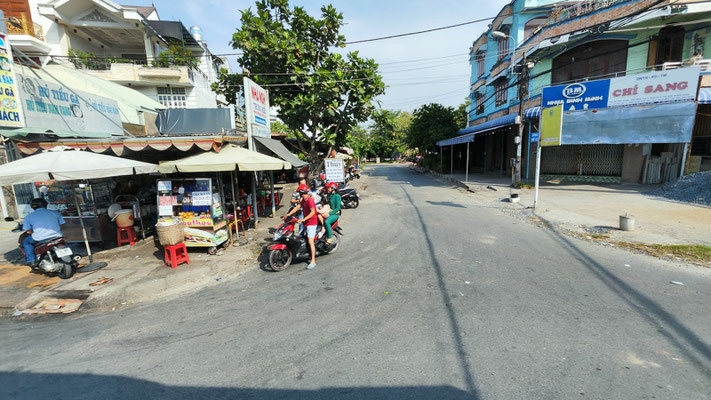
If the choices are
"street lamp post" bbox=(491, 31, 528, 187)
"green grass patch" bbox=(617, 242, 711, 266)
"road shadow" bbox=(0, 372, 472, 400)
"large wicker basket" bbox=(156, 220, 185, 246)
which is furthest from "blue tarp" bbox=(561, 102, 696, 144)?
"large wicker basket" bbox=(156, 220, 185, 246)

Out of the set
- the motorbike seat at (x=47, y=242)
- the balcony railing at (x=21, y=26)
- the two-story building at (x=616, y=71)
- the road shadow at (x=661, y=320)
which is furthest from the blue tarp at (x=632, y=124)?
the balcony railing at (x=21, y=26)

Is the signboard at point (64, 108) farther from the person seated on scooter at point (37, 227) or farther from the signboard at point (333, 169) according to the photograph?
the signboard at point (333, 169)

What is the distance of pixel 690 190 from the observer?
452 inches

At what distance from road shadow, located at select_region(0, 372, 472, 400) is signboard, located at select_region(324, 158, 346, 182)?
1236 centimetres

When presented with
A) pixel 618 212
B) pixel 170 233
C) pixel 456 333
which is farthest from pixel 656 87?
pixel 170 233

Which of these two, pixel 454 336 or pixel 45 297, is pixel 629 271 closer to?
pixel 454 336

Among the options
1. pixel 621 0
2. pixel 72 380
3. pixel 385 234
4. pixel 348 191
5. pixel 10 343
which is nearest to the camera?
pixel 72 380

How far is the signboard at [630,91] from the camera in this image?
43.5 ft

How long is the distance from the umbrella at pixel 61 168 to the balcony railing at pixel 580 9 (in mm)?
22958

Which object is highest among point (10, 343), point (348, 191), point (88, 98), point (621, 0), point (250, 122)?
point (621, 0)

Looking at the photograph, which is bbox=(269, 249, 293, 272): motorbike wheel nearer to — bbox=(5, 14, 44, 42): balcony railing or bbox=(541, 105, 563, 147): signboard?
bbox=(541, 105, 563, 147): signboard

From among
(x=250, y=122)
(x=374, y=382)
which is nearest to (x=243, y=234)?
(x=250, y=122)

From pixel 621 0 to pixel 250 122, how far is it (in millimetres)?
20254

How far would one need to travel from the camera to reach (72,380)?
298cm
